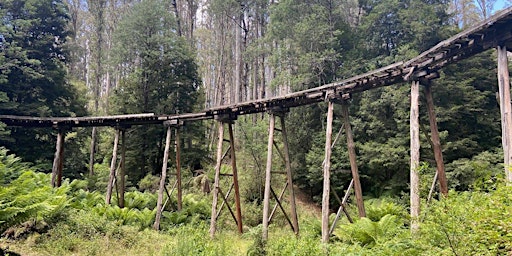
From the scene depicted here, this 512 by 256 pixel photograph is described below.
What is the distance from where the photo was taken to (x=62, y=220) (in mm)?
8734

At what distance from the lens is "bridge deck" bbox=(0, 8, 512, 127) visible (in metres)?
5.37

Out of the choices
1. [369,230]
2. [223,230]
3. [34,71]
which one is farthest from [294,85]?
[34,71]

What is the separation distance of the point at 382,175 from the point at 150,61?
12924 mm

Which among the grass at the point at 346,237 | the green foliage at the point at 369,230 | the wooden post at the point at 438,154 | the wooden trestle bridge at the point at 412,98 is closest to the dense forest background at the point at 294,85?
the grass at the point at 346,237

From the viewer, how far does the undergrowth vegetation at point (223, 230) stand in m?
3.50

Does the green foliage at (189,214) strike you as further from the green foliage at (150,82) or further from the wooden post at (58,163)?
the wooden post at (58,163)

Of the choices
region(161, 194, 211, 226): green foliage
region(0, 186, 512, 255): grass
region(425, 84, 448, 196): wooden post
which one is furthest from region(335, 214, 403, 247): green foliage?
region(161, 194, 211, 226): green foliage

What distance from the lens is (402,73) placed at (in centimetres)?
702

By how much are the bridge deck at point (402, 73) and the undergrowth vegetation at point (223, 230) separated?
2.58m

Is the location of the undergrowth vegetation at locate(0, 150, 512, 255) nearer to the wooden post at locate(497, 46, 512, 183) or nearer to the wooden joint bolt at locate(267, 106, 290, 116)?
the wooden post at locate(497, 46, 512, 183)

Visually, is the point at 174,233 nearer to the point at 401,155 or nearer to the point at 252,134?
the point at 252,134

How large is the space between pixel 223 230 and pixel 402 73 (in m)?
7.78

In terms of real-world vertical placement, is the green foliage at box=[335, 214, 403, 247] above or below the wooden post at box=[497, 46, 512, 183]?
below

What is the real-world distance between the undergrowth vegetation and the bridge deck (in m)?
2.58
